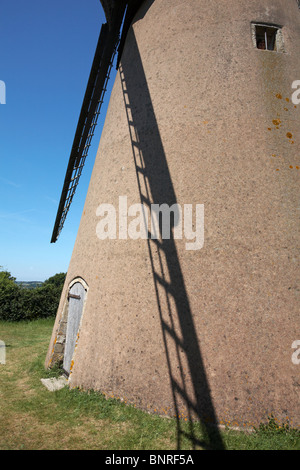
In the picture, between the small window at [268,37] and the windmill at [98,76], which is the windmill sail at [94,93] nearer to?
the windmill at [98,76]

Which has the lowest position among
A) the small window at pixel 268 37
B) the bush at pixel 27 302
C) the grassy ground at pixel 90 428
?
the grassy ground at pixel 90 428

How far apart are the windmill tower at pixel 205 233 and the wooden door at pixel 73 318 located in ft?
0.16

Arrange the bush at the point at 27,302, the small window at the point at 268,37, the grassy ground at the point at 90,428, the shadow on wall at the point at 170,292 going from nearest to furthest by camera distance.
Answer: the grassy ground at the point at 90,428
the shadow on wall at the point at 170,292
the small window at the point at 268,37
the bush at the point at 27,302

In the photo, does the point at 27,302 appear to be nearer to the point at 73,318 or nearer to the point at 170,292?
the point at 73,318

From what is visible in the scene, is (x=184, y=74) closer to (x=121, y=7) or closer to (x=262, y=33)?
(x=262, y=33)

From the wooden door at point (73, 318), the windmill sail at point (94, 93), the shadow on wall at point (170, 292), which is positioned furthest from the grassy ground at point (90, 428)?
the windmill sail at point (94, 93)

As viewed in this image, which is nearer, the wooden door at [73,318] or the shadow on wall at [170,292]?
the shadow on wall at [170,292]

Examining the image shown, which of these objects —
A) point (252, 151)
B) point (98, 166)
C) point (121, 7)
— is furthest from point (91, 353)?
point (121, 7)

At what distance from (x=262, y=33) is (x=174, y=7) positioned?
2.07 meters

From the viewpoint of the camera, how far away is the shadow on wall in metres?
3.90

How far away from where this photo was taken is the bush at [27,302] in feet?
48.5

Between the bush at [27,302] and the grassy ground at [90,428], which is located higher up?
the bush at [27,302]

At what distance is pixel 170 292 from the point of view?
4.44 meters

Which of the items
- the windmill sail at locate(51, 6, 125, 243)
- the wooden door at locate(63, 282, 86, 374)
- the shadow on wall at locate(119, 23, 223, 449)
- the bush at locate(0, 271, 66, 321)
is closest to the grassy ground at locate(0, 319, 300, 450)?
the shadow on wall at locate(119, 23, 223, 449)
